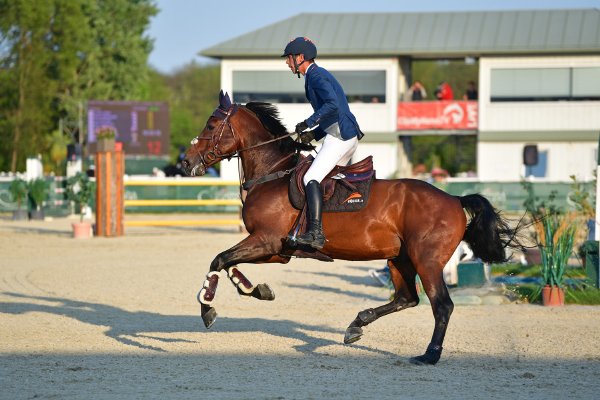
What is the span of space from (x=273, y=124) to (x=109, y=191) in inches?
544

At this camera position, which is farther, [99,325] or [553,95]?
[553,95]

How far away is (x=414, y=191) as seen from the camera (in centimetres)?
921

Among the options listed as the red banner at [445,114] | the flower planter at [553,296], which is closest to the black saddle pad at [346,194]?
the flower planter at [553,296]

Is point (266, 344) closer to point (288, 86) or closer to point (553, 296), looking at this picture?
point (553, 296)

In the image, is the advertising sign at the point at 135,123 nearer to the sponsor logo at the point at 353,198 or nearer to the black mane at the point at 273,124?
the black mane at the point at 273,124

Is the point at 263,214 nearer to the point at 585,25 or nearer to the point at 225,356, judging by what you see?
the point at 225,356

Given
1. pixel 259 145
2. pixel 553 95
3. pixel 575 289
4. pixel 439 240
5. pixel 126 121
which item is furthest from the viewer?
pixel 553 95

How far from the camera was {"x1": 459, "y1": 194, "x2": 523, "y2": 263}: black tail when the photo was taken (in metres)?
9.33

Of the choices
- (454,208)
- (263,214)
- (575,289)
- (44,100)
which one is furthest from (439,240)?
(44,100)

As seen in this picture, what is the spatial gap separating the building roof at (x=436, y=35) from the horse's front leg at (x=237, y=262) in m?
34.7

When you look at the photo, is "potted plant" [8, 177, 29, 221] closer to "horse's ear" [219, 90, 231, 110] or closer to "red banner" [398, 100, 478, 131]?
"red banner" [398, 100, 478, 131]

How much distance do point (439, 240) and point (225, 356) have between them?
213 cm

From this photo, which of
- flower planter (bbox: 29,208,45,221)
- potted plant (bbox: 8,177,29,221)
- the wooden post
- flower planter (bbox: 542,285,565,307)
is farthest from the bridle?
flower planter (bbox: 29,208,45,221)

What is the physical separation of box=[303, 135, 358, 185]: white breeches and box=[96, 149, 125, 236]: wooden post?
1425cm
